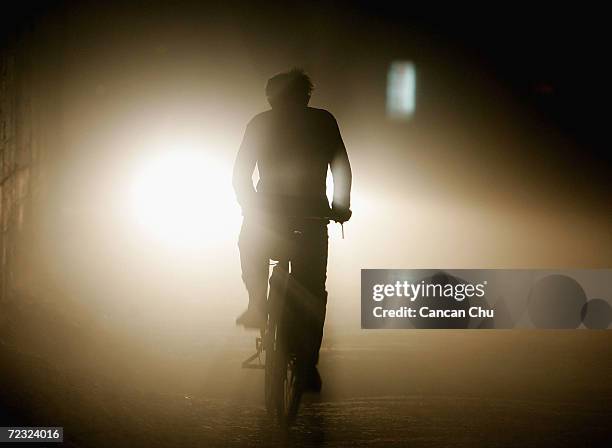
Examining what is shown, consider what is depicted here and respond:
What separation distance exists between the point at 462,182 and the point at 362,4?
6.51 meters

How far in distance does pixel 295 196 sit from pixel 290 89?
0.69 meters

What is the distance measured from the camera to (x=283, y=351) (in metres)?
6.71

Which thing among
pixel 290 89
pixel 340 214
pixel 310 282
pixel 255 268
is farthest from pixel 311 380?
pixel 290 89

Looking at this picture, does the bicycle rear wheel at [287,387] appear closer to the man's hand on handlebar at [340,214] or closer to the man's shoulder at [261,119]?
the man's hand on handlebar at [340,214]

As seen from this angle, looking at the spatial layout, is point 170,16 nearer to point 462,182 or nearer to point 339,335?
point 339,335

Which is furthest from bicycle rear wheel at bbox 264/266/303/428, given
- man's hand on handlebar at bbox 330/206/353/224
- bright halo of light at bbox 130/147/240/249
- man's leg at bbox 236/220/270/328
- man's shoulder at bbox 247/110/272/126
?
bright halo of light at bbox 130/147/240/249

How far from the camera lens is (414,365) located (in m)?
9.98

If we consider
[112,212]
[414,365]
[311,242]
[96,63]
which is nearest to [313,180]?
[311,242]

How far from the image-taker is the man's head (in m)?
6.93

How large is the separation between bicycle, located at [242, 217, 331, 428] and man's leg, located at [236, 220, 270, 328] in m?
0.16

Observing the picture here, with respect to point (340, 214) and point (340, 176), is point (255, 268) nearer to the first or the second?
point (340, 214)

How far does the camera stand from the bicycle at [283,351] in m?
6.70

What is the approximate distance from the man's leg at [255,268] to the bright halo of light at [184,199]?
13796mm

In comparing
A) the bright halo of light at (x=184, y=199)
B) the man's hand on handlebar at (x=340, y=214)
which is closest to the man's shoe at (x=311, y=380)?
the man's hand on handlebar at (x=340, y=214)
